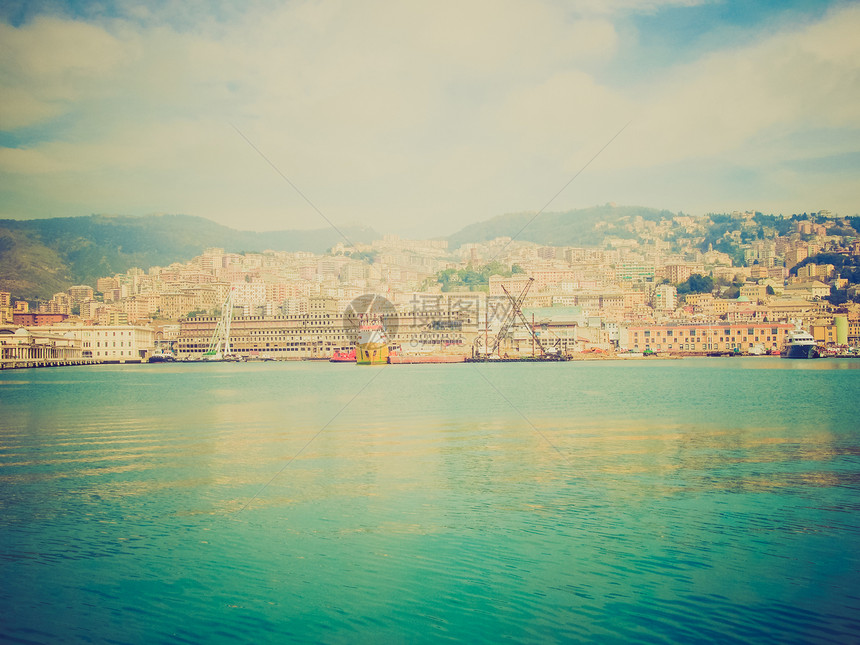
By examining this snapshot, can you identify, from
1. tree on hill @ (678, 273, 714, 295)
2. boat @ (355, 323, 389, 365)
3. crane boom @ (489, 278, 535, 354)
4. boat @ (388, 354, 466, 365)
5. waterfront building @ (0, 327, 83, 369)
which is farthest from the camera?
tree on hill @ (678, 273, 714, 295)

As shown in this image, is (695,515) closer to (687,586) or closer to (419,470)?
(687,586)

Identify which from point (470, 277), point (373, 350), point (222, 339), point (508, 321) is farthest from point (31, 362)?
point (470, 277)

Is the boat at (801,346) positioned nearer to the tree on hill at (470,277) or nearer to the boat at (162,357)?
the tree on hill at (470,277)

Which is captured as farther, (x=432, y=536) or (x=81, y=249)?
(x=81, y=249)

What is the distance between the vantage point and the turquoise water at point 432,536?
5.20 m

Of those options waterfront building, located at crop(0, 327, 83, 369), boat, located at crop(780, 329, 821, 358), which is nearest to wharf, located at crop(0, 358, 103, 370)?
waterfront building, located at crop(0, 327, 83, 369)

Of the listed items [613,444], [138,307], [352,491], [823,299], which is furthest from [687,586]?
[138,307]

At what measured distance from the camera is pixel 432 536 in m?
7.20

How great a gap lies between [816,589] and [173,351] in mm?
104404

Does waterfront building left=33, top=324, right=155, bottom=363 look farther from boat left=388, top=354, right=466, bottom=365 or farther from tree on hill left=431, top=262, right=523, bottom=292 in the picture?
tree on hill left=431, top=262, right=523, bottom=292

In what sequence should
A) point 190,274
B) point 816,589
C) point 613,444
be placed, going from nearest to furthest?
1. point 816,589
2. point 613,444
3. point 190,274

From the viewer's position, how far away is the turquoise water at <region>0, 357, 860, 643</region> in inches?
205

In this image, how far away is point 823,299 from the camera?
9162cm

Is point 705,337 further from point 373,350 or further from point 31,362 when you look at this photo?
point 31,362
